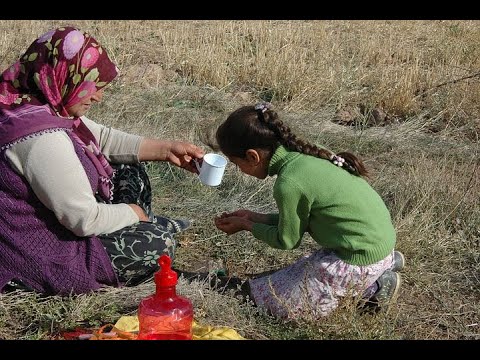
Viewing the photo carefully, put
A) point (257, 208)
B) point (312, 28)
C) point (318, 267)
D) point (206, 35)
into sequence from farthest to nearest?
point (312, 28), point (206, 35), point (257, 208), point (318, 267)

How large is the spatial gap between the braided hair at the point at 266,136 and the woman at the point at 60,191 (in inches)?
24.0

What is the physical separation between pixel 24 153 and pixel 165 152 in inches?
37.2

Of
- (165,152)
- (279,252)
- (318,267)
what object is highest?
(165,152)

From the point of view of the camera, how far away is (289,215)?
281 cm

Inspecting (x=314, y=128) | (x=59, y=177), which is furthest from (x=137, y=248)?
(x=314, y=128)

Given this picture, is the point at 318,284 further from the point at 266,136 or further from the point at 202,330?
the point at 266,136

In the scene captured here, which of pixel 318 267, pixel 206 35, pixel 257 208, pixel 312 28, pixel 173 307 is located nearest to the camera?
pixel 173 307

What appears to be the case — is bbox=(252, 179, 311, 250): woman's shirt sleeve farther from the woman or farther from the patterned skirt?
the woman

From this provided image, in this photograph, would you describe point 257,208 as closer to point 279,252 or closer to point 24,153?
point 279,252

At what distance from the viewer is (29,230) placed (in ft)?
9.62

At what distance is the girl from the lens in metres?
2.79

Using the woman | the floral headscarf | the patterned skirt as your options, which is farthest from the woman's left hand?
the patterned skirt

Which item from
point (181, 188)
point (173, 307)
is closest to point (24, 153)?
point (173, 307)

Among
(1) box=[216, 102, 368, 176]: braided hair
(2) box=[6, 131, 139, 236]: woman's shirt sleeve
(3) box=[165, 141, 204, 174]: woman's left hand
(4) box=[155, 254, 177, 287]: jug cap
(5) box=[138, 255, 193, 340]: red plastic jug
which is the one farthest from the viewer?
(3) box=[165, 141, 204, 174]: woman's left hand
